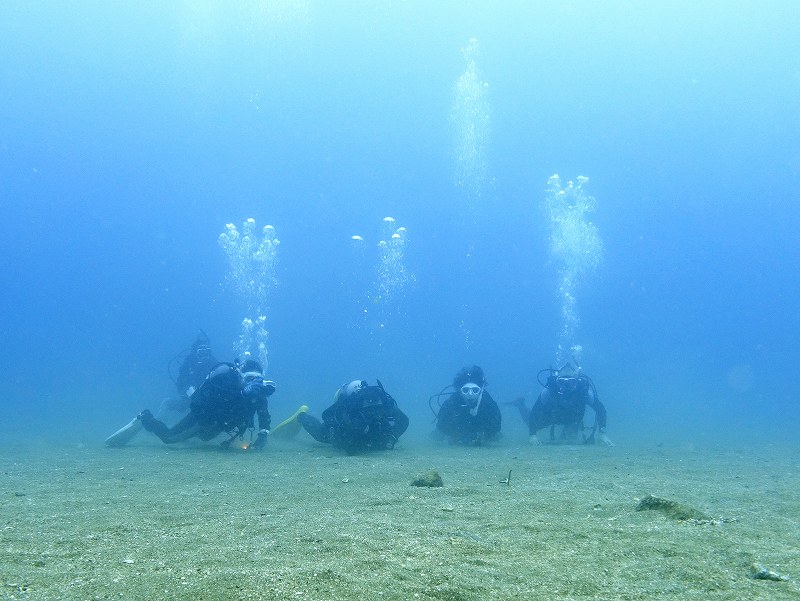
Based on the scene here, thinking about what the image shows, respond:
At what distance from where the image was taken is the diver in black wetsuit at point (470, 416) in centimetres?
1181

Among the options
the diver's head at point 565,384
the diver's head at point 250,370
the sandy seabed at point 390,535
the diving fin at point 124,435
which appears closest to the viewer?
the sandy seabed at point 390,535

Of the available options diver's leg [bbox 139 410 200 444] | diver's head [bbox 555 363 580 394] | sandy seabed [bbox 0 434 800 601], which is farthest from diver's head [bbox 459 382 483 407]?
diver's leg [bbox 139 410 200 444]

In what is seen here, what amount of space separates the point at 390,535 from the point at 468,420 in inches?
342

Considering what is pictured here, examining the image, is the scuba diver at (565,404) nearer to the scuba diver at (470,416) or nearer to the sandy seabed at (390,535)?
the scuba diver at (470,416)

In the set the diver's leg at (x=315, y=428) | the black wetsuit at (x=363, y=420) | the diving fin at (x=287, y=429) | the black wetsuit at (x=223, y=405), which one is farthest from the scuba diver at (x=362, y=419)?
the diving fin at (x=287, y=429)

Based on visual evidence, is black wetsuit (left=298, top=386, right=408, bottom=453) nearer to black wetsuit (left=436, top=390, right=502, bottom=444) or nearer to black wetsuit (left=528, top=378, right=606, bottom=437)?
black wetsuit (left=436, top=390, right=502, bottom=444)

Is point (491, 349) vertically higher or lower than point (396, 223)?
lower

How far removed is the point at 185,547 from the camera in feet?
10.9

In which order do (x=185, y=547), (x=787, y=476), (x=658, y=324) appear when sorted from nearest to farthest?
(x=185, y=547) → (x=787, y=476) → (x=658, y=324)

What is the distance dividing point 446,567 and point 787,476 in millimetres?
6652

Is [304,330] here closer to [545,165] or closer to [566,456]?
[545,165]

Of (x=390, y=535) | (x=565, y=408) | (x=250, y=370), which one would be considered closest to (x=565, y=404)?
(x=565, y=408)

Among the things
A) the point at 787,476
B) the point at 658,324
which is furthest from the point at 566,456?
the point at 658,324

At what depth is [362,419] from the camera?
945 cm
